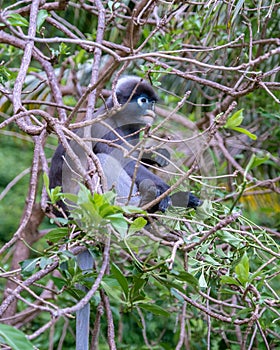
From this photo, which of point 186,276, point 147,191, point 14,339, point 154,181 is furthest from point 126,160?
point 14,339

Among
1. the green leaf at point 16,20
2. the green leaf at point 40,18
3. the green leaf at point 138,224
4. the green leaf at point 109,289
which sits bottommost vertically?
the green leaf at point 109,289

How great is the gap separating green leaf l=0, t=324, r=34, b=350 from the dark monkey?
0.92m

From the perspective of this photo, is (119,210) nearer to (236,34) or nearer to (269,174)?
(236,34)

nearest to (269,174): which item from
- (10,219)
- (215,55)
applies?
(215,55)

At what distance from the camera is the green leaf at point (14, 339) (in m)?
1.01

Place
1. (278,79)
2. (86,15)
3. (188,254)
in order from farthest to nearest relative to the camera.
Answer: (86,15)
(278,79)
(188,254)

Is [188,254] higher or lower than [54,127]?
lower

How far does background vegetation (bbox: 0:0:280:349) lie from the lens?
138cm

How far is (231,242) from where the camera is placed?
1556mm

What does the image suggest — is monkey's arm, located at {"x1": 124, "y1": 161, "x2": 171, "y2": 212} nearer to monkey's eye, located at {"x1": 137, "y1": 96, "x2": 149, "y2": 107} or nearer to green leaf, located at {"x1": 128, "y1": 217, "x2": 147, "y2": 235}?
monkey's eye, located at {"x1": 137, "y1": 96, "x2": 149, "y2": 107}

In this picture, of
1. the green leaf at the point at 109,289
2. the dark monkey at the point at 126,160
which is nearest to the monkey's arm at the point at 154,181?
the dark monkey at the point at 126,160

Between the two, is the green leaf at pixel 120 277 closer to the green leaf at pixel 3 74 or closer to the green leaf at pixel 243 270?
the green leaf at pixel 243 270

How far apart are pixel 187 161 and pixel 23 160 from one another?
2.40 metres

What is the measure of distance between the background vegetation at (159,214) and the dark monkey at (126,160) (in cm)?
8
